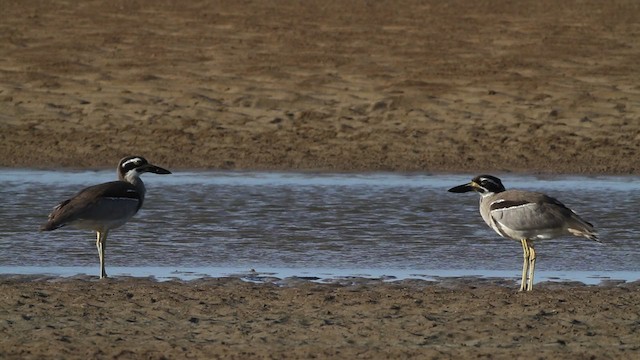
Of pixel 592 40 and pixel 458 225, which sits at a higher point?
pixel 592 40

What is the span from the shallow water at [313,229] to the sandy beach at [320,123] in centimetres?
76

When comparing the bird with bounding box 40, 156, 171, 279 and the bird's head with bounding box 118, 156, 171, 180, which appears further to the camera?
the bird's head with bounding box 118, 156, 171, 180

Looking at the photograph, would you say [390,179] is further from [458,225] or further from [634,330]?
[634,330]

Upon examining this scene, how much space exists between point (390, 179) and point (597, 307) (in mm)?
7610

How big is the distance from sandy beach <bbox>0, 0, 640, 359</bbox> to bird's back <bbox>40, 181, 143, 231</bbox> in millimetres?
624

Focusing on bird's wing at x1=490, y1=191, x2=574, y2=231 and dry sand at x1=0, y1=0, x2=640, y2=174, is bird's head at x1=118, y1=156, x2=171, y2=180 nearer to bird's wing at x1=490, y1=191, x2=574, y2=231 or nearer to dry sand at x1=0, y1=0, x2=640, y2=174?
bird's wing at x1=490, y1=191, x2=574, y2=231

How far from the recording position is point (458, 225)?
14.0m

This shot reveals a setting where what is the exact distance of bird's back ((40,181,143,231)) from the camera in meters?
11.7

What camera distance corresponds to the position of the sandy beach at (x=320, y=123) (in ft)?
29.7

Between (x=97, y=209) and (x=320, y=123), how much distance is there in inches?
323

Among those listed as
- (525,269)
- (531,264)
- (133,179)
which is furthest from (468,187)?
(133,179)

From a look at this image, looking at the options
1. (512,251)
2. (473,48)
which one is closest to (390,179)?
(512,251)

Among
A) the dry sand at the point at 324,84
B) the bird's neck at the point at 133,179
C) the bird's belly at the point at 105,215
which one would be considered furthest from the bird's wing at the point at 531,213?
the dry sand at the point at 324,84

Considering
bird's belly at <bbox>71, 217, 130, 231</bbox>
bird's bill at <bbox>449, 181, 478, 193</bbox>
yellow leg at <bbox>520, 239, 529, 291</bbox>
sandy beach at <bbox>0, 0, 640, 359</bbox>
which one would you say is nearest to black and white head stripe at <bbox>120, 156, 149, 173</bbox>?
bird's belly at <bbox>71, 217, 130, 231</bbox>
